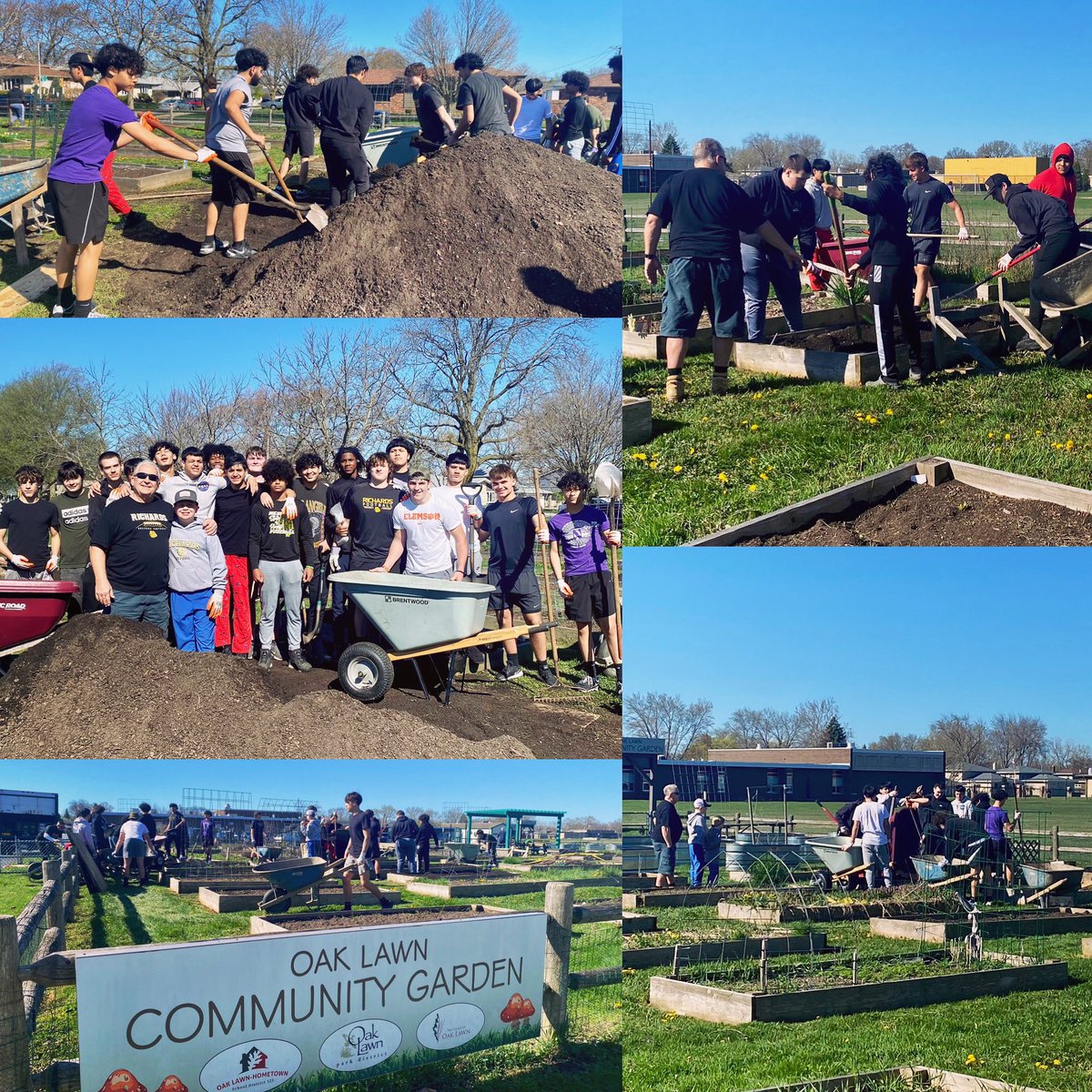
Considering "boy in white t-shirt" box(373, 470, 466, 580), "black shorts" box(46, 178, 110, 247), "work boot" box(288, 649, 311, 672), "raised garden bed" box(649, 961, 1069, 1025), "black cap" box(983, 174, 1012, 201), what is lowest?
"raised garden bed" box(649, 961, 1069, 1025)

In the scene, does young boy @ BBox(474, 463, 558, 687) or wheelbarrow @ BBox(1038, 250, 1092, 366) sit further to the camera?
wheelbarrow @ BBox(1038, 250, 1092, 366)

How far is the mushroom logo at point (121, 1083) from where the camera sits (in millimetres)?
3959

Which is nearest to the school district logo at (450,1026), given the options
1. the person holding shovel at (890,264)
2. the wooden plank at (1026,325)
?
the person holding shovel at (890,264)

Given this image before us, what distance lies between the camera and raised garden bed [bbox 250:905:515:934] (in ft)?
19.9

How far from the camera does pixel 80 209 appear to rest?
6609mm

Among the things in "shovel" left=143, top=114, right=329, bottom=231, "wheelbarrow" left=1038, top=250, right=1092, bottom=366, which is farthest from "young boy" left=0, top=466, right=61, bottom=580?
"wheelbarrow" left=1038, top=250, right=1092, bottom=366

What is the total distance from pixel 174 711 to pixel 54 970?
77.6 inches

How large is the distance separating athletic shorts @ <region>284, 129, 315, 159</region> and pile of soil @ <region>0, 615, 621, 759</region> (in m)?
3.50

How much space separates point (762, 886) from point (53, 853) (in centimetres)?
517

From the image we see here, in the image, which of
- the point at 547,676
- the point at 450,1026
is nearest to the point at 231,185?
the point at 547,676

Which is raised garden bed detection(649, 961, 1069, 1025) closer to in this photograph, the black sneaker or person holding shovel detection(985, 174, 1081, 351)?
the black sneaker

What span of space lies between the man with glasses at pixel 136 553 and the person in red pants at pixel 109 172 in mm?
2007

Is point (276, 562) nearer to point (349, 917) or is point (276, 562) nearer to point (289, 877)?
point (349, 917)

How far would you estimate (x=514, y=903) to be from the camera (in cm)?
834
